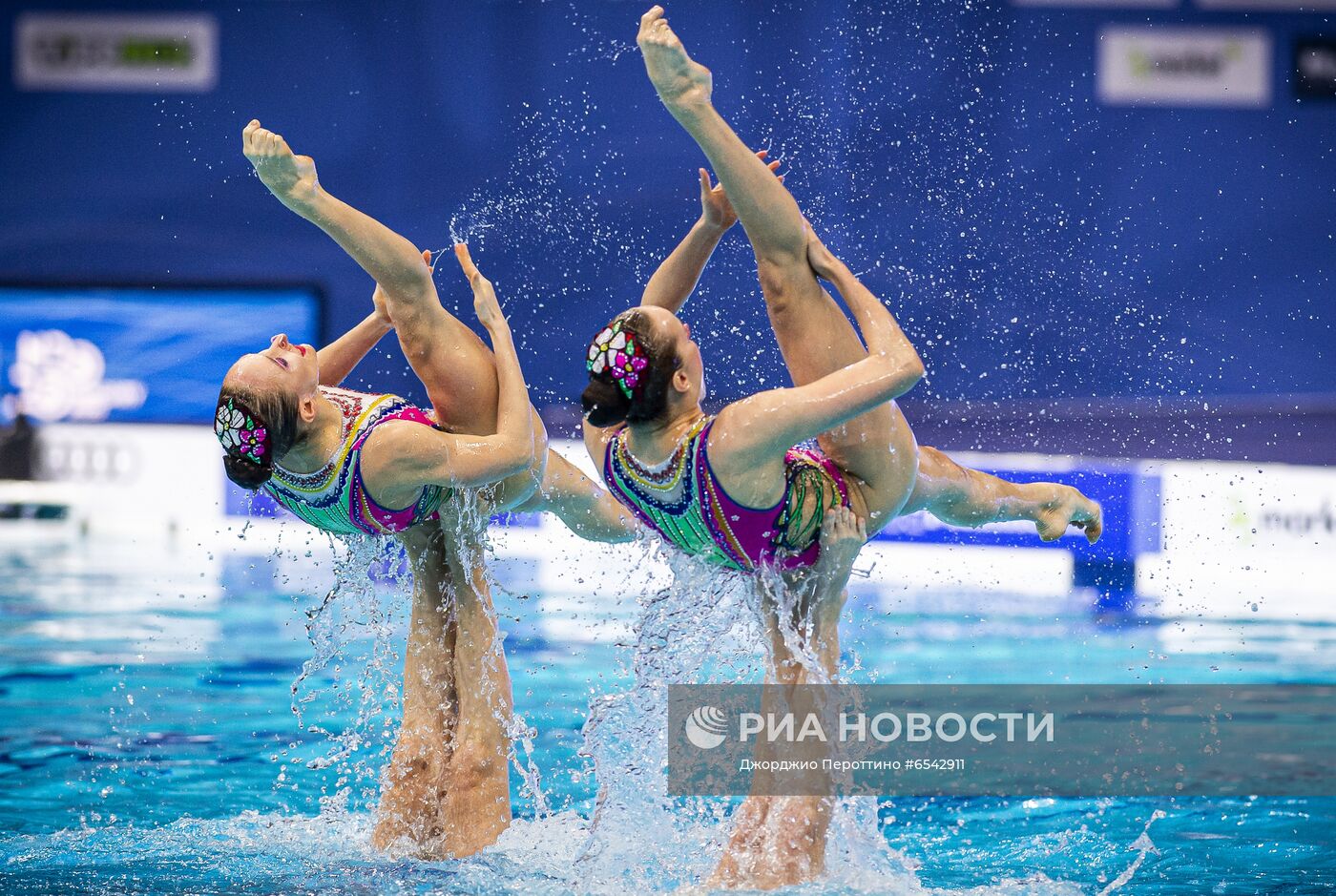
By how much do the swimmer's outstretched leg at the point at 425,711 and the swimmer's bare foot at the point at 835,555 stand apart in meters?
1.04

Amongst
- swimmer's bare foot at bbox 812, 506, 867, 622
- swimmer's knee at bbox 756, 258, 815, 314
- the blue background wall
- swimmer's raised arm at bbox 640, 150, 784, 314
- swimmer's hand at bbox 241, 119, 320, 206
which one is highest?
the blue background wall

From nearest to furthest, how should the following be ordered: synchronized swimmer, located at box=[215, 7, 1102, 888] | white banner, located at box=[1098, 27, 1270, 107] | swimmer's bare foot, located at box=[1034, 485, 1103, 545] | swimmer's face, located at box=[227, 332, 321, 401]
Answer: synchronized swimmer, located at box=[215, 7, 1102, 888]
swimmer's face, located at box=[227, 332, 321, 401]
swimmer's bare foot, located at box=[1034, 485, 1103, 545]
white banner, located at box=[1098, 27, 1270, 107]

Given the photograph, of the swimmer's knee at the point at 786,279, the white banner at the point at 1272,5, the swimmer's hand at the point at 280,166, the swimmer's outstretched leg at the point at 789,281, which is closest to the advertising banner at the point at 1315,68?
the white banner at the point at 1272,5

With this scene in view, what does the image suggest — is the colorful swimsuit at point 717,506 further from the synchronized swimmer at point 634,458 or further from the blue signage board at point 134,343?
the blue signage board at point 134,343

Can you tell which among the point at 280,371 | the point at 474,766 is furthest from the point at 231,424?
the point at 474,766

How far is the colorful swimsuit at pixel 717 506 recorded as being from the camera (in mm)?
3107

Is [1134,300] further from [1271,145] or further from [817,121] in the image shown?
[817,121]

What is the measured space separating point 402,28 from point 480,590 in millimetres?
7975

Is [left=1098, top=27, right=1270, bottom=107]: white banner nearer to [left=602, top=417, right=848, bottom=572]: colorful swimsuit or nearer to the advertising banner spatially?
the advertising banner

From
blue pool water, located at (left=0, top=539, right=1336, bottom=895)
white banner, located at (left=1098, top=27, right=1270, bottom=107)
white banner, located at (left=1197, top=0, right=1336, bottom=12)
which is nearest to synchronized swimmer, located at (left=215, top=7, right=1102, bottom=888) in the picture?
blue pool water, located at (left=0, top=539, right=1336, bottom=895)

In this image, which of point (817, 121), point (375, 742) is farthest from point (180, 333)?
point (375, 742)

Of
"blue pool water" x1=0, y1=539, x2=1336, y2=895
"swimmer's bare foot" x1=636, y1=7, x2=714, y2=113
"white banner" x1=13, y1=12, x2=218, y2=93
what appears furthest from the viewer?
"white banner" x1=13, y1=12, x2=218, y2=93

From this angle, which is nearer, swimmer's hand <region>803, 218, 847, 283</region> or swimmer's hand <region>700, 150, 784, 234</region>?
swimmer's hand <region>803, 218, 847, 283</region>

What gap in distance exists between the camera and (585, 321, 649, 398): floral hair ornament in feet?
9.97
